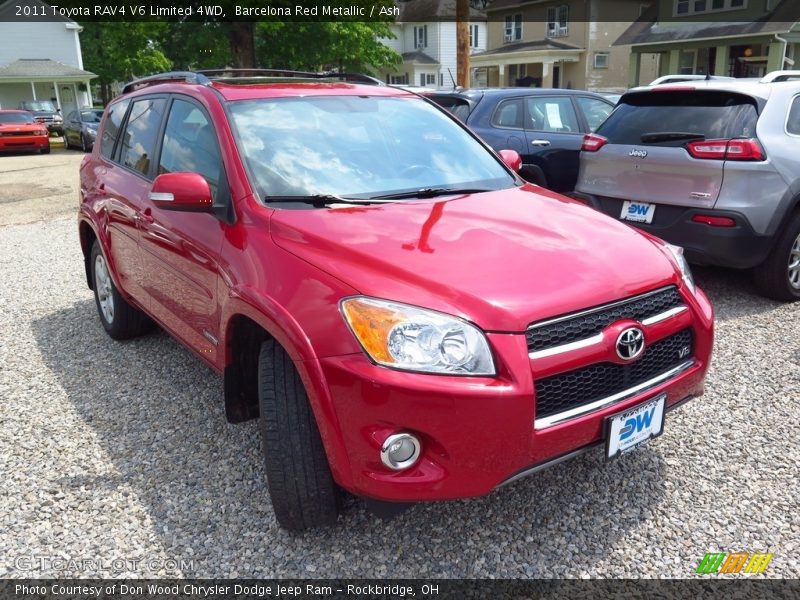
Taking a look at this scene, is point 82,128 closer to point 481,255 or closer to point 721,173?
point 721,173

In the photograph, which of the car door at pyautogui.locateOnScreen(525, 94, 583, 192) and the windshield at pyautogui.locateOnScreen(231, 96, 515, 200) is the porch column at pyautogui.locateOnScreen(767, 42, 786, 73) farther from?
the windshield at pyautogui.locateOnScreen(231, 96, 515, 200)

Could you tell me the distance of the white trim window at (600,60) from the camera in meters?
35.8

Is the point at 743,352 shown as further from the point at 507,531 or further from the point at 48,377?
the point at 48,377

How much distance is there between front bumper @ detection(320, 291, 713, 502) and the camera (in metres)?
2.17

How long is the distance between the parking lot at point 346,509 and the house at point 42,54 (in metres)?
37.0

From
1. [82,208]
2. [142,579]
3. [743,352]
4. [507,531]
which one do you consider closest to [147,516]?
[142,579]

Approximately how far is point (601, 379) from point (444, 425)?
0.65 metres

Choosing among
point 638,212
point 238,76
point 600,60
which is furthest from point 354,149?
point 600,60

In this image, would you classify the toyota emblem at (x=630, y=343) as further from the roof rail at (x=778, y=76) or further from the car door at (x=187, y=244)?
the roof rail at (x=778, y=76)

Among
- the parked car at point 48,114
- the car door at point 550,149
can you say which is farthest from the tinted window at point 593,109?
the parked car at point 48,114

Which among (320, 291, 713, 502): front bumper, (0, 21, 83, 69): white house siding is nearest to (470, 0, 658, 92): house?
(0, 21, 83, 69): white house siding

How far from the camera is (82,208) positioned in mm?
4980

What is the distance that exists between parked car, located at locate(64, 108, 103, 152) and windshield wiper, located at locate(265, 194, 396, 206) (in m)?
21.7

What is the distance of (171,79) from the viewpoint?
415cm
